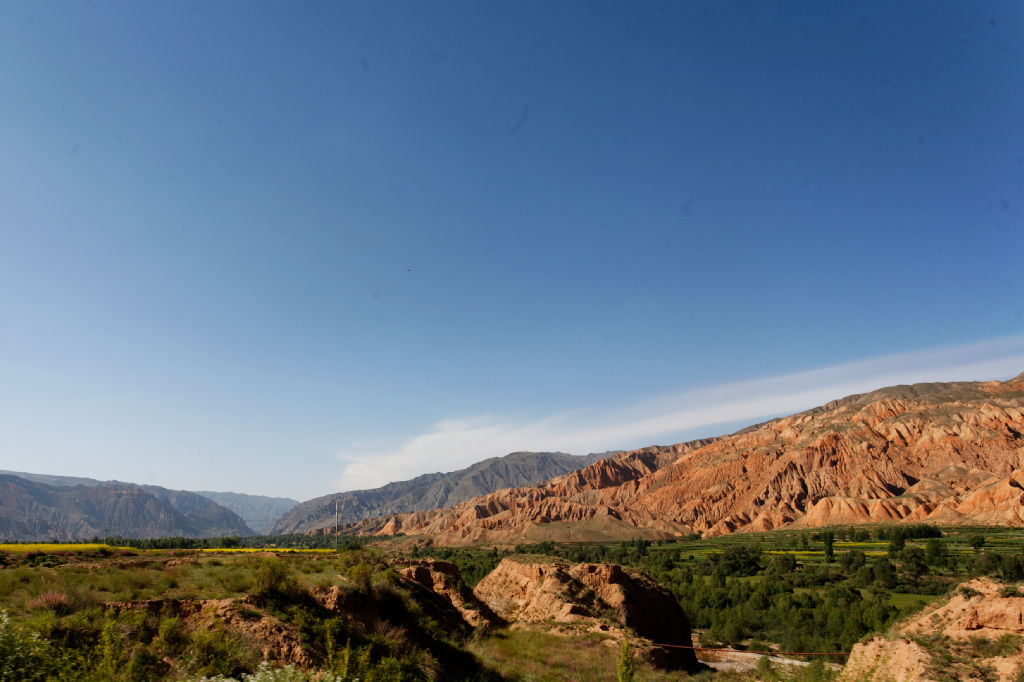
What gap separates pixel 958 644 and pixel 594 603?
17931mm

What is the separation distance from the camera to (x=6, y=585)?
554 inches

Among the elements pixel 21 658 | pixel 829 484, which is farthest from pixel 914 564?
pixel 829 484

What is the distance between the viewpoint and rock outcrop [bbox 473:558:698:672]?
28.8 m

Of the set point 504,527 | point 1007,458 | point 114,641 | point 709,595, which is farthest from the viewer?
point 504,527

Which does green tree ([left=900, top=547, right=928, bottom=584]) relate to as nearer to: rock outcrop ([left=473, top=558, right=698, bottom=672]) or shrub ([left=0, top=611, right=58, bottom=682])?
rock outcrop ([left=473, top=558, right=698, bottom=672])

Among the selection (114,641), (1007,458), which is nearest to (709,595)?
(114,641)

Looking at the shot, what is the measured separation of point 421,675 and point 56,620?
28.9 ft

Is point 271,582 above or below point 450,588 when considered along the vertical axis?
above

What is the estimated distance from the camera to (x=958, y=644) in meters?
18.5

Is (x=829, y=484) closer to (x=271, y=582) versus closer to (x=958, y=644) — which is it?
(x=958, y=644)

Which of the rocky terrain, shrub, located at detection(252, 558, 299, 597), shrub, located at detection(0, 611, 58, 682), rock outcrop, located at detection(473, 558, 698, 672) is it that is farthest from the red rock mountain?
shrub, located at detection(0, 611, 58, 682)

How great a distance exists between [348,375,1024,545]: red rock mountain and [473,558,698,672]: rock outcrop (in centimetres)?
9195

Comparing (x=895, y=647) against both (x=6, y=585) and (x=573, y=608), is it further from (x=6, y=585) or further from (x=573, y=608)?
(x=6, y=585)

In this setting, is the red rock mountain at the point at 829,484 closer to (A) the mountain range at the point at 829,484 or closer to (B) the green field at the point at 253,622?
(A) the mountain range at the point at 829,484
